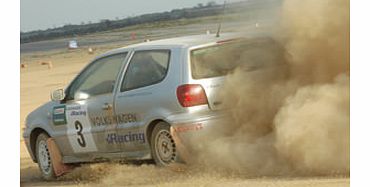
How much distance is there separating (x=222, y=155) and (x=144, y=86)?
1.32 meters

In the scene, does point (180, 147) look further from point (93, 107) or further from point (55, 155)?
point (55, 155)

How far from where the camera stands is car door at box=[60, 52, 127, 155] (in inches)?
404

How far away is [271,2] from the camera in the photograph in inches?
395

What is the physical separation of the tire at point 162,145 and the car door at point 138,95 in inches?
5.9

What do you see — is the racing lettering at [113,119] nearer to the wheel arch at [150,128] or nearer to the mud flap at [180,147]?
the wheel arch at [150,128]

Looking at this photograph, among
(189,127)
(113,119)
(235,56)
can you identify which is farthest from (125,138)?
(235,56)

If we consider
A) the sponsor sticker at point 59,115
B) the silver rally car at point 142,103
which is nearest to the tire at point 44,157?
the silver rally car at point 142,103

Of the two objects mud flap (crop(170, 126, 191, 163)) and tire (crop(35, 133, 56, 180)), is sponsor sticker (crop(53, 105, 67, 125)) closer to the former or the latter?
tire (crop(35, 133, 56, 180))

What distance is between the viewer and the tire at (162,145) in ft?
30.6

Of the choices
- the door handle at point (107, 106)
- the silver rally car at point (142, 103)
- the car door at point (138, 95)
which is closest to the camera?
the silver rally car at point (142, 103)

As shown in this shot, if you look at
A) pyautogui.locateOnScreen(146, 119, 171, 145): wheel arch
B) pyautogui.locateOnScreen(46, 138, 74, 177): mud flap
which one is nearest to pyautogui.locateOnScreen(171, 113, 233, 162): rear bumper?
pyautogui.locateOnScreen(146, 119, 171, 145): wheel arch

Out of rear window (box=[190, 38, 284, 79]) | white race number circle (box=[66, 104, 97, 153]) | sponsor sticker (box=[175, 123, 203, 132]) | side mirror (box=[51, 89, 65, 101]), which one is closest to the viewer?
sponsor sticker (box=[175, 123, 203, 132])

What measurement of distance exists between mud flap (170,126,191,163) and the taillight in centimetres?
34
